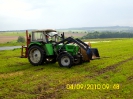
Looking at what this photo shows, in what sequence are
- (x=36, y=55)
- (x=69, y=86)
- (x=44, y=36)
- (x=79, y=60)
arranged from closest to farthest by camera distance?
(x=69, y=86) < (x=79, y=60) < (x=44, y=36) < (x=36, y=55)

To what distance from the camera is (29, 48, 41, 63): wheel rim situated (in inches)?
597

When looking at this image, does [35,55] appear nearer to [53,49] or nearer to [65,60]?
[53,49]

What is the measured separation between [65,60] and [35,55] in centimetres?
247

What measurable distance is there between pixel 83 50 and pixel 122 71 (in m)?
3.33

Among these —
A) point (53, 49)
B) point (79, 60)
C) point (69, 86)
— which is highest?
point (53, 49)

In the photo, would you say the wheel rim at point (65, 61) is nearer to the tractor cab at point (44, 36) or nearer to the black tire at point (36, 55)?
the black tire at point (36, 55)

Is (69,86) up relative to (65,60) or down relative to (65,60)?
down

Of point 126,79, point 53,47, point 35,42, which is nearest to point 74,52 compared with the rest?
point 53,47

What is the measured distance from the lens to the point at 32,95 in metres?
8.07

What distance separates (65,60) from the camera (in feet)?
46.1
